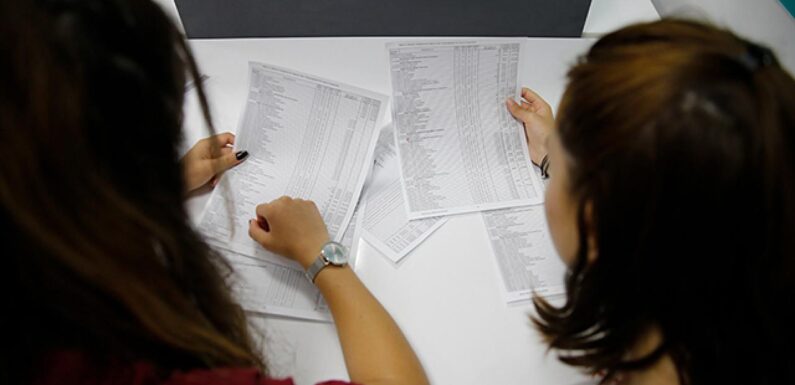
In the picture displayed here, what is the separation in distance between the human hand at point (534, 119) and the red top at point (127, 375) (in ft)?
1.77

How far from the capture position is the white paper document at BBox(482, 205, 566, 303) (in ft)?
2.64

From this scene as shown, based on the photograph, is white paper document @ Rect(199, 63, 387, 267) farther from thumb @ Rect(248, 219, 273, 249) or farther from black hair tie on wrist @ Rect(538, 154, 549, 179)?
black hair tie on wrist @ Rect(538, 154, 549, 179)

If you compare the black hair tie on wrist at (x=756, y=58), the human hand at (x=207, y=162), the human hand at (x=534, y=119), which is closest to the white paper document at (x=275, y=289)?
the human hand at (x=207, y=162)

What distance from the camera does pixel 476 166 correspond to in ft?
2.97

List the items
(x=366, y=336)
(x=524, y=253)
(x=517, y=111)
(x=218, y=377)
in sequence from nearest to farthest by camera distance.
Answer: (x=218, y=377)
(x=366, y=336)
(x=524, y=253)
(x=517, y=111)

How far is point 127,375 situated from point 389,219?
1.40ft

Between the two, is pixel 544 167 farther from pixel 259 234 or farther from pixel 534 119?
pixel 259 234

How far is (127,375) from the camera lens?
1.63 feet

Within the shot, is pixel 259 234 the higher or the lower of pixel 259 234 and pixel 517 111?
the lower

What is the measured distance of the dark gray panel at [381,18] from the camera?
3.20 ft

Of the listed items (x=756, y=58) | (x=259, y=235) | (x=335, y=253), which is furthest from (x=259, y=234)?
(x=756, y=58)

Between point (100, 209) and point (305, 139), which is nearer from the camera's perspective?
point (100, 209)

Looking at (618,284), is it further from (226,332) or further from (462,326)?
(226,332)

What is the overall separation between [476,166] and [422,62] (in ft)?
0.61
